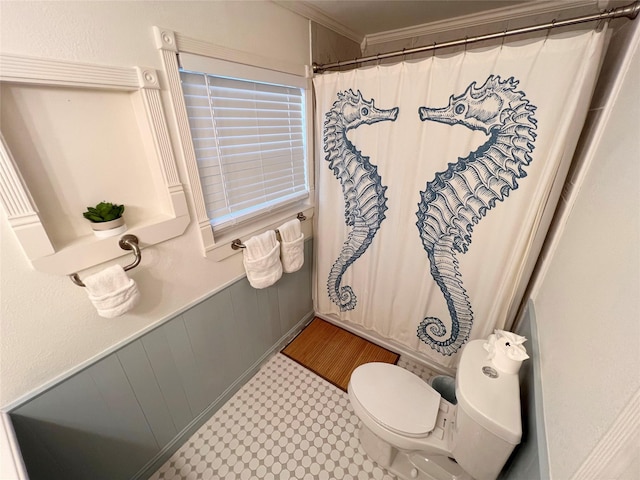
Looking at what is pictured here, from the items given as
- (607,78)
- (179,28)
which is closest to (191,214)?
(179,28)

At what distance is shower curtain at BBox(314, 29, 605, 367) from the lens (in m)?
0.98

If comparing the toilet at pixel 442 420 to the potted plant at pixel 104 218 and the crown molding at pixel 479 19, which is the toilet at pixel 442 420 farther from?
the crown molding at pixel 479 19

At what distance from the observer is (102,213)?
82 centimetres

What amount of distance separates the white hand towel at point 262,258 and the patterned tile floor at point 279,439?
0.76 meters

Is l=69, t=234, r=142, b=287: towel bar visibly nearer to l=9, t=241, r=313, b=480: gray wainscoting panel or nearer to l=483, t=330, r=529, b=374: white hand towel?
l=9, t=241, r=313, b=480: gray wainscoting panel

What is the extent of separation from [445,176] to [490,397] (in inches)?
36.9

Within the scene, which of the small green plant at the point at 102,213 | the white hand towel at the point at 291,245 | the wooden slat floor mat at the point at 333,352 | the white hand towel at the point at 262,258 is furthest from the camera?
the wooden slat floor mat at the point at 333,352

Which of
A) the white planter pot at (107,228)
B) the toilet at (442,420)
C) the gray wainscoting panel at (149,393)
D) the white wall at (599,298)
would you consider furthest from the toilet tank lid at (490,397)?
the white planter pot at (107,228)

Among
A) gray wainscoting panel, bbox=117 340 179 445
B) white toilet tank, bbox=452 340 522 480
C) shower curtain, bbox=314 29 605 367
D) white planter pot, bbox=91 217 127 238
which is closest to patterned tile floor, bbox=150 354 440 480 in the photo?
gray wainscoting panel, bbox=117 340 179 445

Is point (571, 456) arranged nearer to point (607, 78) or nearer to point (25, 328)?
point (607, 78)

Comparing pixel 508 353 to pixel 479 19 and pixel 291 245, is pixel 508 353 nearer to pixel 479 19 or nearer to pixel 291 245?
pixel 291 245

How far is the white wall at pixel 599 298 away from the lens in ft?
1.55

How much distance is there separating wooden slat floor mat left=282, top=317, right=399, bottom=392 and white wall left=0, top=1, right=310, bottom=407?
100 cm

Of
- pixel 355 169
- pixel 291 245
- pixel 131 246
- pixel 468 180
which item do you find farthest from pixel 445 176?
pixel 131 246
